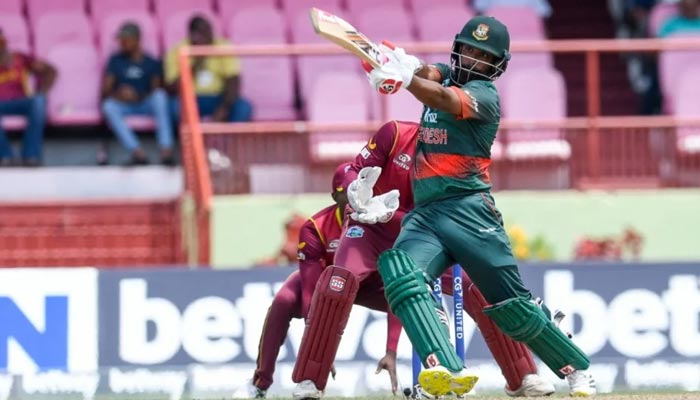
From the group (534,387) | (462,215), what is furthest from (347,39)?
(534,387)

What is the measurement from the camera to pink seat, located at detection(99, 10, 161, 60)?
651 inches

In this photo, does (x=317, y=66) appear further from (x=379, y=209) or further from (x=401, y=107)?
(x=379, y=209)

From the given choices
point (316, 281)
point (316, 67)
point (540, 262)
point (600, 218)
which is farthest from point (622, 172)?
point (316, 281)

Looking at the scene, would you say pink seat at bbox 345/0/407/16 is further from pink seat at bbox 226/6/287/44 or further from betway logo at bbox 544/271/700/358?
betway logo at bbox 544/271/700/358

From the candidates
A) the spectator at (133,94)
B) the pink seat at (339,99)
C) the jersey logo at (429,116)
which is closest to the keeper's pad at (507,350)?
the jersey logo at (429,116)

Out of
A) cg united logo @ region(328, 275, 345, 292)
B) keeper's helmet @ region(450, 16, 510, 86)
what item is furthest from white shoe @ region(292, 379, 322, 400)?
keeper's helmet @ region(450, 16, 510, 86)

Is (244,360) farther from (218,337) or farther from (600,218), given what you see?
(600,218)

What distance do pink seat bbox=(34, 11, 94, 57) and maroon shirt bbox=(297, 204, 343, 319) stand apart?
22.0 feet

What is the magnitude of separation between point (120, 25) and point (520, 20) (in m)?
3.72

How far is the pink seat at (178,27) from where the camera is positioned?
16.6m

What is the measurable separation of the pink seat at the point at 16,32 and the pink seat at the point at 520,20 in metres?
4.29

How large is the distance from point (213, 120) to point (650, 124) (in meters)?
3.64

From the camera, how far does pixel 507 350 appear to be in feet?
32.8

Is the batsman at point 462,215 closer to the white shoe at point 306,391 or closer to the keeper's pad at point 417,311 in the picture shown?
the keeper's pad at point 417,311
